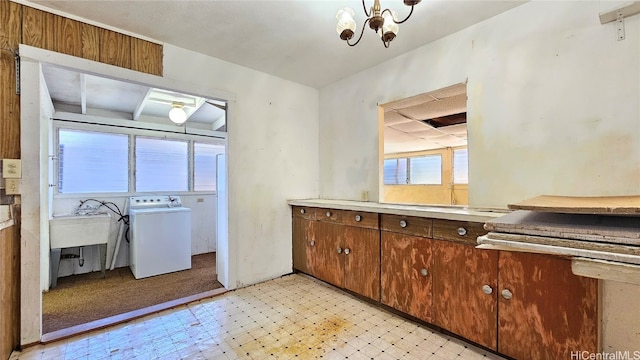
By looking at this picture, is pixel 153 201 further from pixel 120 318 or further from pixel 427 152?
pixel 427 152

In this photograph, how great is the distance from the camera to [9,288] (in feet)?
5.52

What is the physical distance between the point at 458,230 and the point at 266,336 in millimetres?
1523

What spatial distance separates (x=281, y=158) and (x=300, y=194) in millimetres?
513

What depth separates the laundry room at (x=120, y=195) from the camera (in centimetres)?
290

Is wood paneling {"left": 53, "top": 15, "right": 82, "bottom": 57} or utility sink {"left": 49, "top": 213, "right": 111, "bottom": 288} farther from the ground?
wood paneling {"left": 53, "top": 15, "right": 82, "bottom": 57}

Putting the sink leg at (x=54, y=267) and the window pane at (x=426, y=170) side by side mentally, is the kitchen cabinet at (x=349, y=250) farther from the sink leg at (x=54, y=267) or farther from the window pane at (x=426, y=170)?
the window pane at (x=426, y=170)

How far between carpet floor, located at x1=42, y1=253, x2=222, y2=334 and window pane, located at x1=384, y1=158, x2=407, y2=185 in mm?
5755

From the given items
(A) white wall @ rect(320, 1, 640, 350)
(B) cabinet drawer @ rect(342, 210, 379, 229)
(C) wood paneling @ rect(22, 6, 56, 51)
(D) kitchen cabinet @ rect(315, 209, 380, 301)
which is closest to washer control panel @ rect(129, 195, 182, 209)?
Answer: (C) wood paneling @ rect(22, 6, 56, 51)

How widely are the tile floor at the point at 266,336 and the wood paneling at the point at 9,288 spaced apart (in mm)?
135

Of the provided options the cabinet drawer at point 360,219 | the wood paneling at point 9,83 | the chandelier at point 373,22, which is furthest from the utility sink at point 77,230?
the chandelier at point 373,22

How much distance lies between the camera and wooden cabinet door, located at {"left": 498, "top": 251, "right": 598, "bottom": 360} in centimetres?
138

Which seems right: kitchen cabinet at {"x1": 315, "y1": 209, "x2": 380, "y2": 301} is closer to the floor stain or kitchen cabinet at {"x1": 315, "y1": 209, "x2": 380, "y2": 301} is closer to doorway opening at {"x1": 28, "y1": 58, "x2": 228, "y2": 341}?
the floor stain

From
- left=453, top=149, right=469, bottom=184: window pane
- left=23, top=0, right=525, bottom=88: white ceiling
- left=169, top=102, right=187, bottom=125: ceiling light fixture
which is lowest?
left=453, top=149, right=469, bottom=184: window pane

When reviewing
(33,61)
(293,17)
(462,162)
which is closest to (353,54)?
(293,17)
